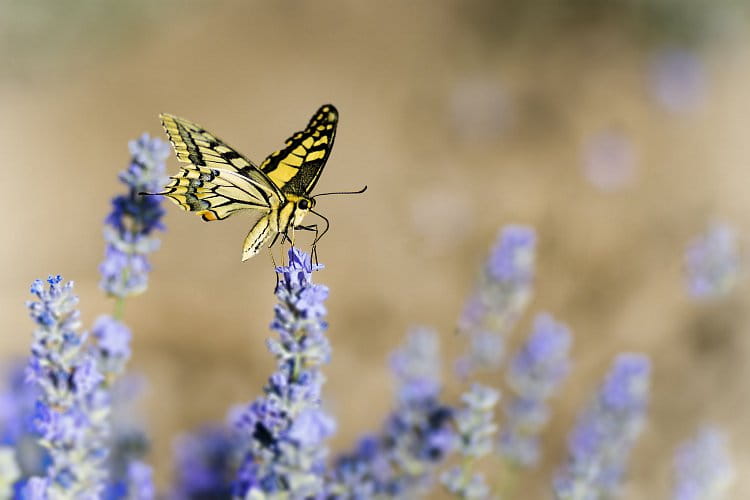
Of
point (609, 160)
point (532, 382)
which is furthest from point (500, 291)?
point (609, 160)

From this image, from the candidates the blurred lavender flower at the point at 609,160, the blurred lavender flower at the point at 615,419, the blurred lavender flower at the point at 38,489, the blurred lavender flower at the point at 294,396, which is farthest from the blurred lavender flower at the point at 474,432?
the blurred lavender flower at the point at 609,160

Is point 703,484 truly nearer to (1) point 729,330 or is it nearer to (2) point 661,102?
(1) point 729,330

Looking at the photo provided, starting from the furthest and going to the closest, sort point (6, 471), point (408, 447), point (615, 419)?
point (615, 419) < point (408, 447) < point (6, 471)

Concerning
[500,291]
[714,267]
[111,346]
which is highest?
[714,267]

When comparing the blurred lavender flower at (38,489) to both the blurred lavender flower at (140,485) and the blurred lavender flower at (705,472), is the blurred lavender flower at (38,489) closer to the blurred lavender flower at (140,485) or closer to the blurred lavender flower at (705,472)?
the blurred lavender flower at (140,485)

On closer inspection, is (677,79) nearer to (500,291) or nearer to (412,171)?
(412,171)

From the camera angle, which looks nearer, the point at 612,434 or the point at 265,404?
the point at 265,404

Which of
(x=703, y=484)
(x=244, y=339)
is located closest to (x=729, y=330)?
(x=703, y=484)
